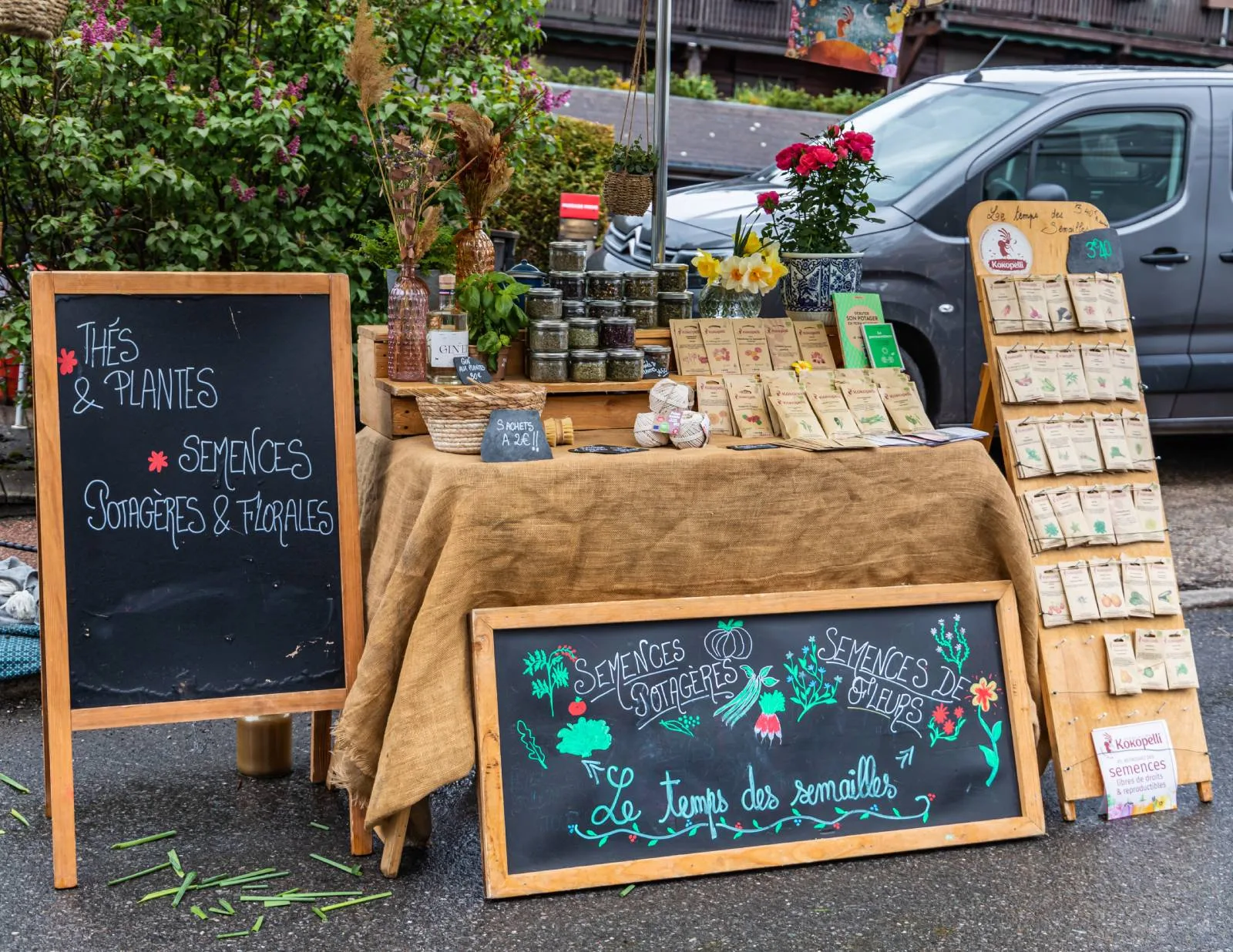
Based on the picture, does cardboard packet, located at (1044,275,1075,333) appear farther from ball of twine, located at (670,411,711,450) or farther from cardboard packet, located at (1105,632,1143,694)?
ball of twine, located at (670,411,711,450)

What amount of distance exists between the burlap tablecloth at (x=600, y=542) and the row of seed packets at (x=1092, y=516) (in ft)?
0.57

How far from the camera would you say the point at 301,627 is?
302cm

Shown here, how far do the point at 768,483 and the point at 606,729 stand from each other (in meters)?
0.68

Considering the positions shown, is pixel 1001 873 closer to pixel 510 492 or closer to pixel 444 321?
pixel 510 492

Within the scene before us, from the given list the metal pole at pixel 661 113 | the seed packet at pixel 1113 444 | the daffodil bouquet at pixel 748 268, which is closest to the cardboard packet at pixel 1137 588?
the seed packet at pixel 1113 444

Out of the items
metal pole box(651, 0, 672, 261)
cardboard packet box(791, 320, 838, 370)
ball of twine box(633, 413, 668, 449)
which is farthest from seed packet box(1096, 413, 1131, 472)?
metal pole box(651, 0, 672, 261)

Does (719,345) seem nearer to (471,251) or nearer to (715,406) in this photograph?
(715,406)

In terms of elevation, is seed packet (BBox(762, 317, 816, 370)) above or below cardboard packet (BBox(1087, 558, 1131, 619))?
above

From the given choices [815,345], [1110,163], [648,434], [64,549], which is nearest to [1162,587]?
[815,345]

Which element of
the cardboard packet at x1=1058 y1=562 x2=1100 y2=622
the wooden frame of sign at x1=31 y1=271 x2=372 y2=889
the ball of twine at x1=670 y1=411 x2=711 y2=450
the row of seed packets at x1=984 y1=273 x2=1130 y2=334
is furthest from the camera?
the row of seed packets at x1=984 y1=273 x2=1130 y2=334

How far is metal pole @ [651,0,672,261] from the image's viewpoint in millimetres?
3828

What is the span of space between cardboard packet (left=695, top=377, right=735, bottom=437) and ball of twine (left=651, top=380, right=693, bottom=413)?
0.49 feet

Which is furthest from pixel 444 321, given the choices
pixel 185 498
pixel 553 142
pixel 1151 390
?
pixel 1151 390

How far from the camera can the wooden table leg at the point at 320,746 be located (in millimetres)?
3404
